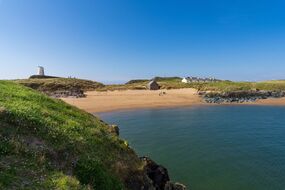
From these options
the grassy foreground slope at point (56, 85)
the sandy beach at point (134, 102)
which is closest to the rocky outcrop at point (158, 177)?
the sandy beach at point (134, 102)

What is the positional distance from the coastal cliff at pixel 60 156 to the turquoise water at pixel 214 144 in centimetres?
790

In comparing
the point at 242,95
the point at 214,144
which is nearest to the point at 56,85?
the point at 242,95

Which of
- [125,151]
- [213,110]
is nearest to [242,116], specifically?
[213,110]

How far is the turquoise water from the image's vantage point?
25453mm

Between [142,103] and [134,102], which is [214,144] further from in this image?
[134,102]

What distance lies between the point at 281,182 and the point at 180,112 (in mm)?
43099

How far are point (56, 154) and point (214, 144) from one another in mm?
26869

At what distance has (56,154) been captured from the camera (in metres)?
14.2

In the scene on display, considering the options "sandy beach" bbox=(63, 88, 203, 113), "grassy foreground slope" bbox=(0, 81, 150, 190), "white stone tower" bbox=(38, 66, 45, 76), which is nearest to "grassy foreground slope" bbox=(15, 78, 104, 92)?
"white stone tower" bbox=(38, 66, 45, 76)

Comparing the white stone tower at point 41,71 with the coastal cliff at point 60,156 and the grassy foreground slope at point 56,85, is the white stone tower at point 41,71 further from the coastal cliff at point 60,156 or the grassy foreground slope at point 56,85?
the coastal cliff at point 60,156

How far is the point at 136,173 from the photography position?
16.3 metres

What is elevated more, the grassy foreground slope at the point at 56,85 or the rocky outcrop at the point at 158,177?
the grassy foreground slope at the point at 56,85

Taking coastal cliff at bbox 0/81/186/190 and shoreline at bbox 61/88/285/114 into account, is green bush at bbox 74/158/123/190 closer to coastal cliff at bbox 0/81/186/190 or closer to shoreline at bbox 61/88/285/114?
coastal cliff at bbox 0/81/186/190

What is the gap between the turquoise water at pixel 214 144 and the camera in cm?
2545
